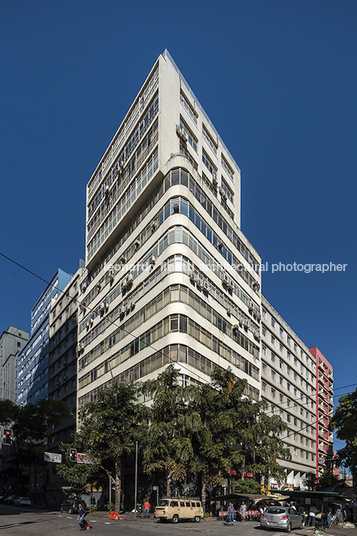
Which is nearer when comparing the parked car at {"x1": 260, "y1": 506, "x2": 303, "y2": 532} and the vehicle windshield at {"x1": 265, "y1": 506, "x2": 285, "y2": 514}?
the parked car at {"x1": 260, "y1": 506, "x2": 303, "y2": 532}

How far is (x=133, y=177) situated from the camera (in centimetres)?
5788

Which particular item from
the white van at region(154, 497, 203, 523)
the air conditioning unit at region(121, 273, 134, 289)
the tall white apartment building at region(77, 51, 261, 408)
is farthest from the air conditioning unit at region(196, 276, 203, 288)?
the white van at region(154, 497, 203, 523)

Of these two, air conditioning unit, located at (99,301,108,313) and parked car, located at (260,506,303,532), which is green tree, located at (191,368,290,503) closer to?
parked car, located at (260,506,303,532)

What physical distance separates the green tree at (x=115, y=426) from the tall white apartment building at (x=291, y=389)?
104ft

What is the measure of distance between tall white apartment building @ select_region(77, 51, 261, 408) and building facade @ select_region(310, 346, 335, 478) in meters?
43.2

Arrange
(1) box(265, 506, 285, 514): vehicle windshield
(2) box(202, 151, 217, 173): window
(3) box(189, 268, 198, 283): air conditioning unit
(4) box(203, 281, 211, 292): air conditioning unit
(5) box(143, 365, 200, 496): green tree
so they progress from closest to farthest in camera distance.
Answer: (1) box(265, 506, 285, 514): vehicle windshield → (5) box(143, 365, 200, 496): green tree → (3) box(189, 268, 198, 283): air conditioning unit → (4) box(203, 281, 211, 292): air conditioning unit → (2) box(202, 151, 217, 173): window

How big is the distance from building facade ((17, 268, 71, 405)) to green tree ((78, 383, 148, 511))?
5508 cm

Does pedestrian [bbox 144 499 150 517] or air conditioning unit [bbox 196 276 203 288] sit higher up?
air conditioning unit [bbox 196 276 203 288]

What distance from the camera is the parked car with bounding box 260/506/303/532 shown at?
30.5 m

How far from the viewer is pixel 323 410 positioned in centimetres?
10456

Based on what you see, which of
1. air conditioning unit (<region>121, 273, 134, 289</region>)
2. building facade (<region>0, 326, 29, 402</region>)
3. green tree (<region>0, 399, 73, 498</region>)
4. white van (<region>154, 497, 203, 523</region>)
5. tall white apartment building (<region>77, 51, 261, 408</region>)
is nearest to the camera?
white van (<region>154, 497, 203, 523</region>)

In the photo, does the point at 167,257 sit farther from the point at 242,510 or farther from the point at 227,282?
the point at 242,510

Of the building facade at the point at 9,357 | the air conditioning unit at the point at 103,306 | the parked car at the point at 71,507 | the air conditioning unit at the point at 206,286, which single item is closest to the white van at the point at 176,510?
the parked car at the point at 71,507

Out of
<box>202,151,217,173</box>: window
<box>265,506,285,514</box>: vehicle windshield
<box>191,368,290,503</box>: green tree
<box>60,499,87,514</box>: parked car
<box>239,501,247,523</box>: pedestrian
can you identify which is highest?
<box>202,151,217,173</box>: window
